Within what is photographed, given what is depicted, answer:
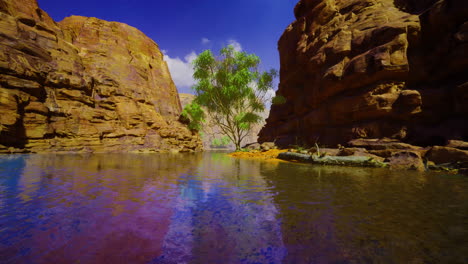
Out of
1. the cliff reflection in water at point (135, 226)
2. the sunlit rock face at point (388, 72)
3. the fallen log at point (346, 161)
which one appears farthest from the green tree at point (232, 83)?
the cliff reflection in water at point (135, 226)

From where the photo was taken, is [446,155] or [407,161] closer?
[446,155]

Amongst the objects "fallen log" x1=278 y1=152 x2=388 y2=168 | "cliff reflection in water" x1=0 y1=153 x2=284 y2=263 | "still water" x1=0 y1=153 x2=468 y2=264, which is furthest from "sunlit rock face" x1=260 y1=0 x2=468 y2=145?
"cliff reflection in water" x1=0 y1=153 x2=284 y2=263

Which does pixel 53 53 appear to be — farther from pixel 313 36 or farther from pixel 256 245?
pixel 256 245

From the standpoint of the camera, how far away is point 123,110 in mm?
31328

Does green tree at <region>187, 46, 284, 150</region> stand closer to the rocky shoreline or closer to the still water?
the rocky shoreline

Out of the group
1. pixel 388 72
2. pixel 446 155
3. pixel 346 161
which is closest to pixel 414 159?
pixel 446 155

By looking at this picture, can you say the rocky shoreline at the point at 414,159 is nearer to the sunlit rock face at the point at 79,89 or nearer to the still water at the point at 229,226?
the still water at the point at 229,226

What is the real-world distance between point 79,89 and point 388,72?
112ft

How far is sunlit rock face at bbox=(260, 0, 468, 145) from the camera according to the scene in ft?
36.5

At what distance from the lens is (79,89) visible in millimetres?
27891

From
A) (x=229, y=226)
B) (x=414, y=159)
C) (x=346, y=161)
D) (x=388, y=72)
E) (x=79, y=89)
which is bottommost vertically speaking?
(x=229, y=226)

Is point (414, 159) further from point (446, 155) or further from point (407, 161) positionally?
point (446, 155)

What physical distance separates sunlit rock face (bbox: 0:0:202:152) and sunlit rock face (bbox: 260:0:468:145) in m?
24.3

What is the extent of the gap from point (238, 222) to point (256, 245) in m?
0.63
